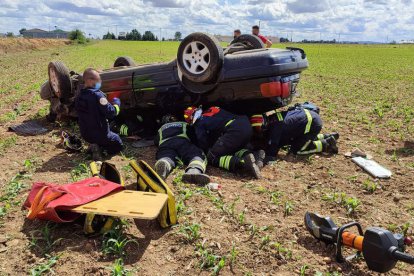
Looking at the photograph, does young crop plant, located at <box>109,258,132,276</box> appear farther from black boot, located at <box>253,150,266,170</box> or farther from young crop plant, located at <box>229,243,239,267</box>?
black boot, located at <box>253,150,266,170</box>

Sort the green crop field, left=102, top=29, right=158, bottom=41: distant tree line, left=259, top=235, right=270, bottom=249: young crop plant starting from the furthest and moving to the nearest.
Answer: left=102, top=29, right=158, bottom=41: distant tree line
left=259, top=235, right=270, bottom=249: young crop plant
the green crop field

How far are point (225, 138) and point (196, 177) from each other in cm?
74

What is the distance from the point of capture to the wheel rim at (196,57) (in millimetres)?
4992

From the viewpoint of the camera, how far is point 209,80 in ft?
16.7

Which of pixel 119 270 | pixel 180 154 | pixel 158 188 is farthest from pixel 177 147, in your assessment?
pixel 119 270

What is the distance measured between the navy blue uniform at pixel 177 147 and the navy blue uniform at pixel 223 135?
0.48ft

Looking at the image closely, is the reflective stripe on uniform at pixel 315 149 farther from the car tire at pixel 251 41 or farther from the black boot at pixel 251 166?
the car tire at pixel 251 41

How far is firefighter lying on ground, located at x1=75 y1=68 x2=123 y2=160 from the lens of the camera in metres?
4.92

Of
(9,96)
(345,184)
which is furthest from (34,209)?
(9,96)

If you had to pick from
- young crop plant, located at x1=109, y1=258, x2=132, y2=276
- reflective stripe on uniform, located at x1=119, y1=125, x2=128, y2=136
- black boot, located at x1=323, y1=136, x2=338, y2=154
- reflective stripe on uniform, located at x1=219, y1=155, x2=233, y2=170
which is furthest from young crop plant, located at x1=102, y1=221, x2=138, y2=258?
black boot, located at x1=323, y1=136, x2=338, y2=154

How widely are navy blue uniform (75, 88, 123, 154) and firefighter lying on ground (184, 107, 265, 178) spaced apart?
40.8 inches

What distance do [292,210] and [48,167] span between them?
2846 mm

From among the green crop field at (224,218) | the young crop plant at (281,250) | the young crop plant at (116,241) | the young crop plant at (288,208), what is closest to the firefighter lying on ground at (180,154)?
the green crop field at (224,218)

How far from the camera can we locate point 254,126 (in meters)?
5.05
